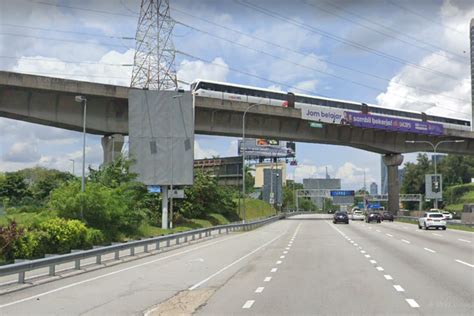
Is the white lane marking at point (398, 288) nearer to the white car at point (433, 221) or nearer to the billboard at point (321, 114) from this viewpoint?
the white car at point (433, 221)

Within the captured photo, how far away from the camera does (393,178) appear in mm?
72000

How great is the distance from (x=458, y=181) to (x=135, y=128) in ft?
463

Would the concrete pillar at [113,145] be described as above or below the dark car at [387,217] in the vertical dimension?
above

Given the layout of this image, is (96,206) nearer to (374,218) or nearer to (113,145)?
(113,145)

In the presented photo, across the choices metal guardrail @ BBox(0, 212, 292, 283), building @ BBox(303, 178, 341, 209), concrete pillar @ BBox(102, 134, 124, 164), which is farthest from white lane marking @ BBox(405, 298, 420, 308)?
building @ BBox(303, 178, 341, 209)

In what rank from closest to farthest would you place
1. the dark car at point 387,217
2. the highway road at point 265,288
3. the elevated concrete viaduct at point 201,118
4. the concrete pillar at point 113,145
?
the highway road at point 265,288 → the elevated concrete viaduct at point 201,118 → the concrete pillar at point 113,145 → the dark car at point 387,217

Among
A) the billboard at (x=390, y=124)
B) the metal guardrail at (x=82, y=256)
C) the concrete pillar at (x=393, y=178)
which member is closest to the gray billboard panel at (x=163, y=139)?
the metal guardrail at (x=82, y=256)

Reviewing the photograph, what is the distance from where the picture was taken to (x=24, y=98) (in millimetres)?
40156

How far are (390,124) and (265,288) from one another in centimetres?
5001

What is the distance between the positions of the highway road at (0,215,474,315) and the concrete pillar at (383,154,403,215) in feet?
155

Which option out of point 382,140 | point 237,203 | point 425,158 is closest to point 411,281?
point 382,140

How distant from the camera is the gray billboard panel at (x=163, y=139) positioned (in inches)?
1678

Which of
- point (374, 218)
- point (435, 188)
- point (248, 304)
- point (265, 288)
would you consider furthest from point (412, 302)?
point (435, 188)

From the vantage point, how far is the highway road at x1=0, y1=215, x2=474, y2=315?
34.7ft
